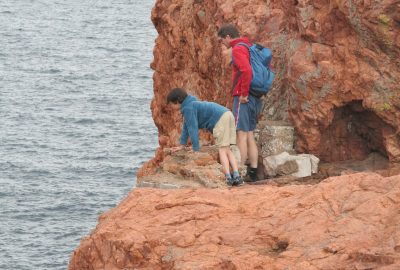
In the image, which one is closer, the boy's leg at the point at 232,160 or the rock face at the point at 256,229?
the rock face at the point at 256,229

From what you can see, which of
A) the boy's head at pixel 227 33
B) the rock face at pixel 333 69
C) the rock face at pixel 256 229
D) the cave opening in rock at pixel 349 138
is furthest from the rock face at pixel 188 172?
the rock face at pixel 256 229

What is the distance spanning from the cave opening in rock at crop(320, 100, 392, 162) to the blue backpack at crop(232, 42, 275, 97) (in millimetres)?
1764

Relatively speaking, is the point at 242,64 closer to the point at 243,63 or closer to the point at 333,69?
the point at 243,63

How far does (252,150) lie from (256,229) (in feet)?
19.8

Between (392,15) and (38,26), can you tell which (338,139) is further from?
(38,26)

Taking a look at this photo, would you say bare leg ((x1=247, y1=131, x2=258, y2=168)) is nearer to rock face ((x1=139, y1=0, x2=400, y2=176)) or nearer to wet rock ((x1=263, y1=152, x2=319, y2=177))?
wet rock ((x1=263, y1=152, x2=319, y2=177))

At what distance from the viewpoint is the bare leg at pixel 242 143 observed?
19.3 meters

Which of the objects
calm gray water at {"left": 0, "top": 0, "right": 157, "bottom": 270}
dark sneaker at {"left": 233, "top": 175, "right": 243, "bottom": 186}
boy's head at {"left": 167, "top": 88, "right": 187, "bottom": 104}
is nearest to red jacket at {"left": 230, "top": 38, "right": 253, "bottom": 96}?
boy's head at {"left": 167, "top": 88, "right": 187, "bottom": 104}

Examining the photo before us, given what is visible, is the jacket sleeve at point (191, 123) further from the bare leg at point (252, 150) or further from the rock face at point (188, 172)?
the bare leg at point (252, 150)

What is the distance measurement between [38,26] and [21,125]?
39083 millimetres

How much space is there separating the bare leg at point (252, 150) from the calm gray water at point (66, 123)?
2941 cm

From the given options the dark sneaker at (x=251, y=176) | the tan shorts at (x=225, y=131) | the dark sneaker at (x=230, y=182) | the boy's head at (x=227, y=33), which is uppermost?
the boy's head at (x=227, y=33)

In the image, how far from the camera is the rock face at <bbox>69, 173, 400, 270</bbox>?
12359 mm

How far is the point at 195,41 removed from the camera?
1003 inches
